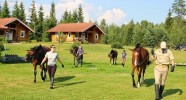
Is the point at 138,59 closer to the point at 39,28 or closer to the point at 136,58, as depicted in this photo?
the point at 136,58

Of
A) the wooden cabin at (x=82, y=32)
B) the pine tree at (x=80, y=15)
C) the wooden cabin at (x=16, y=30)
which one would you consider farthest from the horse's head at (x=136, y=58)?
the pine tree at (x=80, y=15)

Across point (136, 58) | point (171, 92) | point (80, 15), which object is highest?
point (80, 15)

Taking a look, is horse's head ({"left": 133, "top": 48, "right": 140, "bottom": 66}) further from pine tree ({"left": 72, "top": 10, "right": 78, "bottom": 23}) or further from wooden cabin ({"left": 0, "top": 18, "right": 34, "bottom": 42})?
pine tree ({"left": 72, "top": 10, "right": 78, "bottom": 23})

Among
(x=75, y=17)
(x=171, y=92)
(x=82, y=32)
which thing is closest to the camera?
(x=171, y=92)

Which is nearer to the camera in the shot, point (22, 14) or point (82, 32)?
point (82, 32)

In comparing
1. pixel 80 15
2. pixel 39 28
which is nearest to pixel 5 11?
pixel 39 28

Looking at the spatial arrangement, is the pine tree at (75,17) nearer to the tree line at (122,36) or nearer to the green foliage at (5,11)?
the tree line at (122,36)

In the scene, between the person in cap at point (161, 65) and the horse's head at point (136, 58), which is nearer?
the person in cap at point (161, 65)

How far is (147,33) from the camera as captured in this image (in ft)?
287

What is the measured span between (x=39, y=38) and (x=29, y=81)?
66.7 metres

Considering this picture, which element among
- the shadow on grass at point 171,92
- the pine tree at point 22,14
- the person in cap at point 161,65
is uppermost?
the pine tree at point 22,14

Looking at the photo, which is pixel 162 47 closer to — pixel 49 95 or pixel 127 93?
pixel 127 93

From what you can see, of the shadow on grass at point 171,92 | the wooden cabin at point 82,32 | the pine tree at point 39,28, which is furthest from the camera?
the pine tree at point 39,28

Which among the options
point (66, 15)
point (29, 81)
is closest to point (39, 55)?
point (29, 81)
